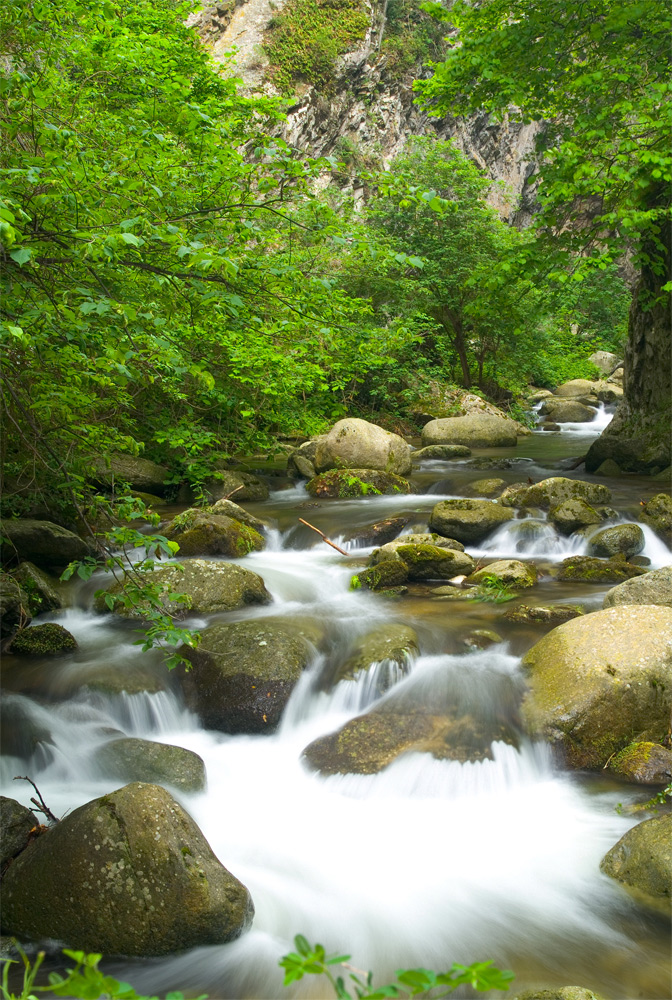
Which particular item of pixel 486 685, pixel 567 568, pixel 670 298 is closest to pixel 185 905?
pixel 486 685

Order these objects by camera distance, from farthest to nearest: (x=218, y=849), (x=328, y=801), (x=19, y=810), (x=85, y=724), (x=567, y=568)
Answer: (x=567, y=568) → (x=85, y=724) → (x=328, y=801) → (x=218, y=849) → (x=19, y=810)

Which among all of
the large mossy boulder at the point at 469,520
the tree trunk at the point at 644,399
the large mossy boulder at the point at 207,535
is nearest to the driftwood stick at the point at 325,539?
the large mossy boulder at the point at 207,535

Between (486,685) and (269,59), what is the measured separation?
29.1m

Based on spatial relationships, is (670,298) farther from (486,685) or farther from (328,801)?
(328,801)

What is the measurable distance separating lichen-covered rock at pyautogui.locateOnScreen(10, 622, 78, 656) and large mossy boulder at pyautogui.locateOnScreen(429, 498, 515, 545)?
189 inches

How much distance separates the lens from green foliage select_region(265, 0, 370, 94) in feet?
90.1

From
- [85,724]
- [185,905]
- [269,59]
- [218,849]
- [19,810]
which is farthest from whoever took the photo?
[269,59]

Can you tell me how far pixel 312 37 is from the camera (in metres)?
28.3

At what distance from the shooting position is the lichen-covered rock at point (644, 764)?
4.35 metres

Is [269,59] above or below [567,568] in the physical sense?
above

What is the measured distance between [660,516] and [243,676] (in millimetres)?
5841

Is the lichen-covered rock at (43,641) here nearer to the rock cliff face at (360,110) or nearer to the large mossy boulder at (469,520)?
the large mossy boulder at (469,520)

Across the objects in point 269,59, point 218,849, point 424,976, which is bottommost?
point 218,849

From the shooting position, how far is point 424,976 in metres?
1.14
